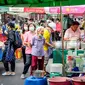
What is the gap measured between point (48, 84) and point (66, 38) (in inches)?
142

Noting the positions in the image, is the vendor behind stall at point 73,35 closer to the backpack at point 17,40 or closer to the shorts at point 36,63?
the shorts at point 36,63

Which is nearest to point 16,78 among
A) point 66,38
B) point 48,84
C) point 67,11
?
point 66,38

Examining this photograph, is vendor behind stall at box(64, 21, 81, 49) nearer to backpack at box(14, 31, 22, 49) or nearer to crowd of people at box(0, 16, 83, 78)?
crowd of people at box(0, 16, 83, 78)

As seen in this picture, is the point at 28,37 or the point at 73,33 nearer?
the point at 73,33

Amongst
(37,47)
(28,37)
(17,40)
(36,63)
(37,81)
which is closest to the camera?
(37,81)

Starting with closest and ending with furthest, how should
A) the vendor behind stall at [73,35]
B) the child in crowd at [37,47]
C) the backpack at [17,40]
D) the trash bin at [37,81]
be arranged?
1. the trash bin at [37,81]
2. the vendor behind stall at [73,35]
3. the child in crowd at [37,47]
4. the backpack at [17,40]

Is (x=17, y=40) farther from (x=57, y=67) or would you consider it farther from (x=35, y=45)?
(x=57, y=67)

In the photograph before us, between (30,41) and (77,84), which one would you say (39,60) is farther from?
(77,84)

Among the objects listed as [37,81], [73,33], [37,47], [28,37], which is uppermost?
[73,33]

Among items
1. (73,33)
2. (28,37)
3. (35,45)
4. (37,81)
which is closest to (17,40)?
(28,37)

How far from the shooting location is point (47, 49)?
12102 millimetres

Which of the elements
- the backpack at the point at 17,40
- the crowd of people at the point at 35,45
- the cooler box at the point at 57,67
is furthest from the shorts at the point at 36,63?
the backpack at the point at 17,40

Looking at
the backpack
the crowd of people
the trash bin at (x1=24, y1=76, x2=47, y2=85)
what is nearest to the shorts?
the crowd of people

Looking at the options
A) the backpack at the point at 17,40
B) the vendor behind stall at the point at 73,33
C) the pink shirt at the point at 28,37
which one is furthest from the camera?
the backpack at the point at 17,40
